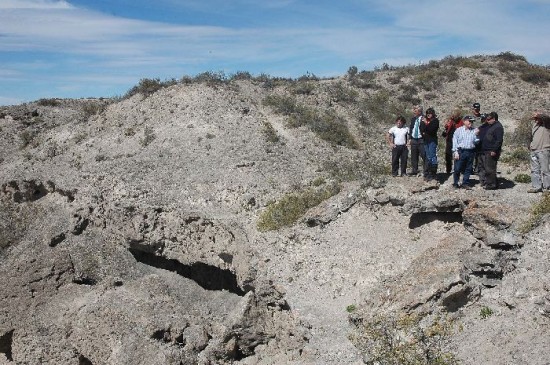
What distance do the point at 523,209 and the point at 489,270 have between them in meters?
2.02

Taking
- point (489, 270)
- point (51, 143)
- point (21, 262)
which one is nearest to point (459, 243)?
point (489, 270)

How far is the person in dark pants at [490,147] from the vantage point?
11.3 m

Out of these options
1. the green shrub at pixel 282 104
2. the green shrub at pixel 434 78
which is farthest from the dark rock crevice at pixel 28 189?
the green shrub at pixel 434 78

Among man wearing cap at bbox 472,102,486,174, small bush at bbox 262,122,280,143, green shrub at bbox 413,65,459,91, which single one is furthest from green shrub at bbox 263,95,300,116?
man wearing cap at bbox 472,102,486,174

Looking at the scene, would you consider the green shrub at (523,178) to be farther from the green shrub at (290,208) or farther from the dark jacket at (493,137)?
the green shrub at (290,208)

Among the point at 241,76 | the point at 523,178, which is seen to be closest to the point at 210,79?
the point at 241,76

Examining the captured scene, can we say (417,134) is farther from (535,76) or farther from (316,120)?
(535,76)

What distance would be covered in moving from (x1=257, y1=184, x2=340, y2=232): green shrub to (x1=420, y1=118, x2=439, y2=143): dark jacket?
10.0 ft

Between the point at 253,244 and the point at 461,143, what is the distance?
5.85 m

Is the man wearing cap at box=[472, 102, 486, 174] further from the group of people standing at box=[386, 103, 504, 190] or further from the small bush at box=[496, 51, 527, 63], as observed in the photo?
the small bush at box=[496, 51, 527, 63]

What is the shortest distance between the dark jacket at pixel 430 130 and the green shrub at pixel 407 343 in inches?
215

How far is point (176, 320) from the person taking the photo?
1112 cm

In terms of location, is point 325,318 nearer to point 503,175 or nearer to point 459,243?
point 459,243

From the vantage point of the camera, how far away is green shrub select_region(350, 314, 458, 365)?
6.86 metres
